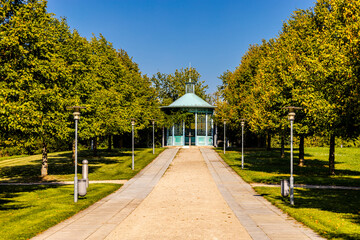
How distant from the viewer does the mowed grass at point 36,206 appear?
37.8ft

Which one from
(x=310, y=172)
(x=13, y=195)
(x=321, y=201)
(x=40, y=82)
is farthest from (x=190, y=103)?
(x=321, y=201)

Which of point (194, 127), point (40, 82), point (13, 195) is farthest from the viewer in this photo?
point (194, 127)

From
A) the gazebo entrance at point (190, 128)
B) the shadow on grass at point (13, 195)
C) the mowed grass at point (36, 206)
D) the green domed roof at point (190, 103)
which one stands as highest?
the green domed roof at point (190, 103)

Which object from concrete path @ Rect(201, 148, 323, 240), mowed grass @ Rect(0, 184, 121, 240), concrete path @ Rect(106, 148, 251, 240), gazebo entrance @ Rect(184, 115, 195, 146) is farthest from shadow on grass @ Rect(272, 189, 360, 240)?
gazebo entrance @ Rect(184, 115, 195, 146)

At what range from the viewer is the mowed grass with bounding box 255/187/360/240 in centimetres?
1106

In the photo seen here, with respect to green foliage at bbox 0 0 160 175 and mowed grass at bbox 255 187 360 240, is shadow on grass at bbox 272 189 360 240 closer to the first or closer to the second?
mowed grass at bbox 255 187 360 240

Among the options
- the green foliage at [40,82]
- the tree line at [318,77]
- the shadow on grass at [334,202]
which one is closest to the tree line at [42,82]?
the green foliage at [40,82]

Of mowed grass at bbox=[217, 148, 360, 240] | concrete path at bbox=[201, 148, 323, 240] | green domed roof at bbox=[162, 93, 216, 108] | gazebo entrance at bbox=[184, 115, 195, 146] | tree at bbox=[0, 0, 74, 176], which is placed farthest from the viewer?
gazebo entrance at bbox=[184, 115, 195, 146]

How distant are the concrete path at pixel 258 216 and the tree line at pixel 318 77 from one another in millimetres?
6835

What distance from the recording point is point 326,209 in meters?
14.5

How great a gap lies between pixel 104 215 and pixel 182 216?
3.14 m

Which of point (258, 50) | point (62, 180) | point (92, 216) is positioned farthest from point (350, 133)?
point (258, 50)

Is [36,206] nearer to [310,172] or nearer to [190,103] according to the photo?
[310,172]

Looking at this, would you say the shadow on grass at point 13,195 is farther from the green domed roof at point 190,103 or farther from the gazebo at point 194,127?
the green domed roof at point 190,103
